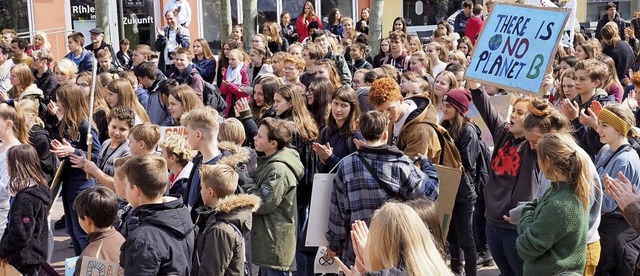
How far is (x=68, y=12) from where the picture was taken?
2019 centimetres

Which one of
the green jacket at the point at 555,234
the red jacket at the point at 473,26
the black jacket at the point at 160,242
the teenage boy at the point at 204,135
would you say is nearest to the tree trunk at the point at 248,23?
the red jacket at the point at 473,26

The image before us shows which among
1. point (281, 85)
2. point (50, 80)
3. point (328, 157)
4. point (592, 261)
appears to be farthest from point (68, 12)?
point (592, 261)

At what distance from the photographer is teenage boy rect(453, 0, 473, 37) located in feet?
59.8

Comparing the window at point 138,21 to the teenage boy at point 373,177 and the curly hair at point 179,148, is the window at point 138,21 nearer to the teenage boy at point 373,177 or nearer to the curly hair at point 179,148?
the curly hair at point 179,148

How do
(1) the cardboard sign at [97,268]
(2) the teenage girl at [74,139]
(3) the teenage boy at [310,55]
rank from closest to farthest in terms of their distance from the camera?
(1) the cardboard sign at [97,268], (2) the teenage girl at [74,139], (3) the teenage boy at [310,55]

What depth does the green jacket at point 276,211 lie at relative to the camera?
20.6 feet

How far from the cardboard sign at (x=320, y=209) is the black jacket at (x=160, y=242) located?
1.25m

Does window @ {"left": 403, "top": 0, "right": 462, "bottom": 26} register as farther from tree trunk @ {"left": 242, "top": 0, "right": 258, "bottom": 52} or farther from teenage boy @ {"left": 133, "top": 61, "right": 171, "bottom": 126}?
teenage boy @ {"left": 133, "top": 61, "right": 171, "bottom": 126}

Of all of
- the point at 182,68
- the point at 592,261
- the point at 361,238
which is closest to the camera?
the point at 361,238

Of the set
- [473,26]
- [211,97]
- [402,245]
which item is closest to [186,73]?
[211,97]

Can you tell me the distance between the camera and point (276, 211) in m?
6.45

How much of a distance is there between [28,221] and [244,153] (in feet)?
4.87

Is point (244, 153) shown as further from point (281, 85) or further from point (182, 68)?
point (182, 68)

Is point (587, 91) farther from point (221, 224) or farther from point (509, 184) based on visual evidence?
point (221, 224)
